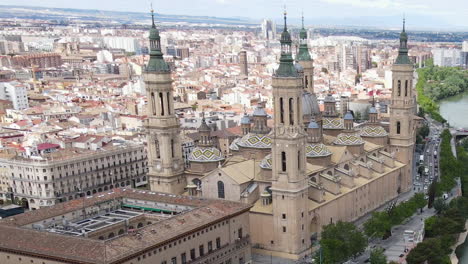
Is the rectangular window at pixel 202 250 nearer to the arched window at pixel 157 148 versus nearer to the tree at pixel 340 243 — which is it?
the tree at pixel 340 243

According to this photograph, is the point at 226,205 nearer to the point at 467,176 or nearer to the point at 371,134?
the point at 371,134

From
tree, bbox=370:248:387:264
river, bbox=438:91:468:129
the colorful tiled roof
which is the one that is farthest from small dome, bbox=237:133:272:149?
river, bbox=438:91:468:129

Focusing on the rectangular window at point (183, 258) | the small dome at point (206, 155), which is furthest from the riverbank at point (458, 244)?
the rectangular window at point (183, 258)

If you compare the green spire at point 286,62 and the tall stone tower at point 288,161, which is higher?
the green spire at point 286,62

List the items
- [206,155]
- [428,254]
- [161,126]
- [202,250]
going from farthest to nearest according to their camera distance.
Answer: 1. [206,155]
2. [161,126]
3. [428,254]
4. [202,250]

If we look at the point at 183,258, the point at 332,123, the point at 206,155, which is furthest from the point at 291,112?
the point at 332,123

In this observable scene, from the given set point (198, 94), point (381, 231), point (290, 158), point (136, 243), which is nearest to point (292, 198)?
point (290, 158)

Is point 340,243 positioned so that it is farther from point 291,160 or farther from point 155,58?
point 155,58
